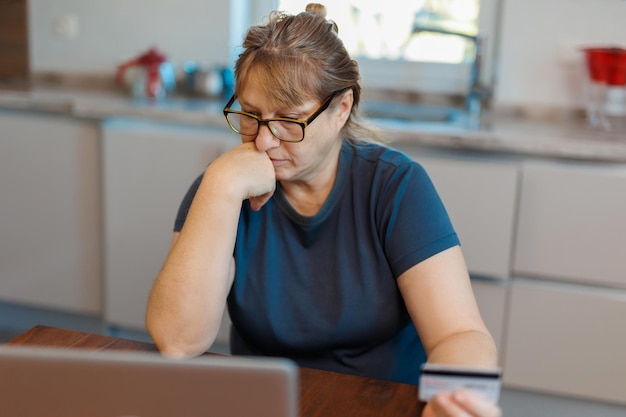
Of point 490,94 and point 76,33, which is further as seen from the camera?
point 76,33

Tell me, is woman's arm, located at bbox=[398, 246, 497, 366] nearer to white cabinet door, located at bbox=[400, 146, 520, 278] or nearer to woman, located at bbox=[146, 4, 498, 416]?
woman, located at bbox=[146, 4, 498, 416]

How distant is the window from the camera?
300 cm

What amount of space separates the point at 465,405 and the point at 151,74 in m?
2.31

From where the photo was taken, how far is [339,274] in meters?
1.50

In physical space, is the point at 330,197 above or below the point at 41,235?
above

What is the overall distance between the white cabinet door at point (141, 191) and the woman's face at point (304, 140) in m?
1.11

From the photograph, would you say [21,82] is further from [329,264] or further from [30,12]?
[329,264]

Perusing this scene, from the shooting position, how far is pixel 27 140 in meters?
2.85

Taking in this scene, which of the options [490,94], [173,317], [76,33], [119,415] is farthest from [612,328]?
[76,33]

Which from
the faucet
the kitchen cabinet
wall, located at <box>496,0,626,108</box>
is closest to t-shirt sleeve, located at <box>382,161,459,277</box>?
the kitchen cabinet

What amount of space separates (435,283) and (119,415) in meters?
0.66

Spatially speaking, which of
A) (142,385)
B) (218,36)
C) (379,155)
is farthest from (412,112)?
(142,385)

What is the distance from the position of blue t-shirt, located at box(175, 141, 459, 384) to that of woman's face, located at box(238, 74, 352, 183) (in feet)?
0.19

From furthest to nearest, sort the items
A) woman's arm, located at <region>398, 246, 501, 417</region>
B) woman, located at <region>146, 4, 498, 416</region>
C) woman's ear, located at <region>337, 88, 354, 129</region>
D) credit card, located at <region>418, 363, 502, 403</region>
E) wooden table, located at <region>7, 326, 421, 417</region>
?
woman's ear, located at <region>337, 88, 354, 129</region> < woman, located at <region>146, 4, 498, 416</region> < woman's arm, located at <region>398, 246, 501, 417</region> < wooden table, located at <region>7, 326, 421, 417</region> < credit card, located at <region>418, 363, 502, 403</region>
